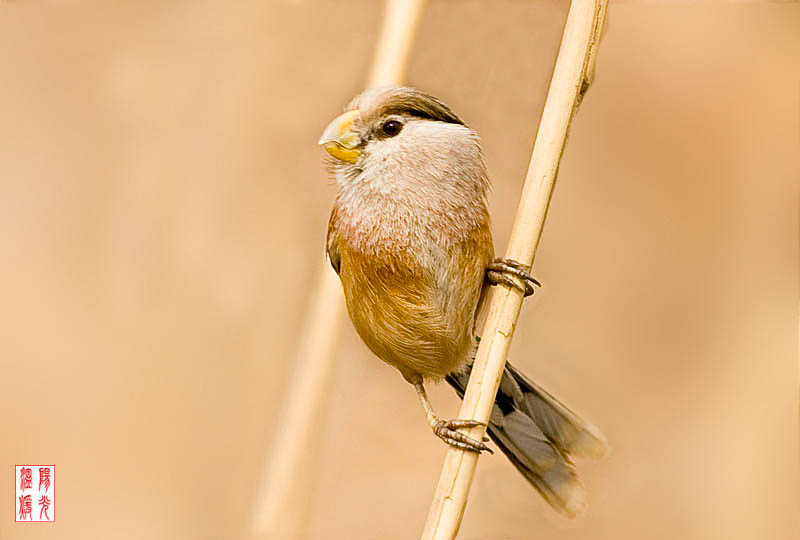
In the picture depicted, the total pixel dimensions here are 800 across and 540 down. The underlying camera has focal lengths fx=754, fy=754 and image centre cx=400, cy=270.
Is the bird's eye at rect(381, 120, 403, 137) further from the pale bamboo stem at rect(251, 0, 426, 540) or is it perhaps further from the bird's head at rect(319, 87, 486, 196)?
the pale bamboo stem at rect(251, 0, 426, 540)

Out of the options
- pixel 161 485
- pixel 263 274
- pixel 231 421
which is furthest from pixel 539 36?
pixel 161 485

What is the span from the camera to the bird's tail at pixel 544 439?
0.78 m

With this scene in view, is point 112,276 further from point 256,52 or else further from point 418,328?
point 418,328

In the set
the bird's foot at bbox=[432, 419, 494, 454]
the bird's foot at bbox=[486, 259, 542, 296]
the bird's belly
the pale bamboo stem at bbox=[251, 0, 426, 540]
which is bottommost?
the pale bamboo stem at bbox=[251, 0, 426, 540]

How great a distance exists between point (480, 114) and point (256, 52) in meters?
0.52

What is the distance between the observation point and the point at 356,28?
1089 mm

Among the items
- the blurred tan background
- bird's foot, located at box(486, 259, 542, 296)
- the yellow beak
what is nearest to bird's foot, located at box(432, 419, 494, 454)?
bird's foot, located at box(486, 259, 542, 296)

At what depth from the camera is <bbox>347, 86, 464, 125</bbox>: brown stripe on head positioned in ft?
2.14

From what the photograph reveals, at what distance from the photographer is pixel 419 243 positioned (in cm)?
69

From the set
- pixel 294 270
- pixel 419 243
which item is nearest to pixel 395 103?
pixel 419 243

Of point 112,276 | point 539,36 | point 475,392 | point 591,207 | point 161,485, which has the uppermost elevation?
point 539,36

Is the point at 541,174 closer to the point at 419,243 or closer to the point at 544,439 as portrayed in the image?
the point at 419,243

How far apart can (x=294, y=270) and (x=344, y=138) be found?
58 cm

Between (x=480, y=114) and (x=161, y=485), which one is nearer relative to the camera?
(x=480, y=114)
